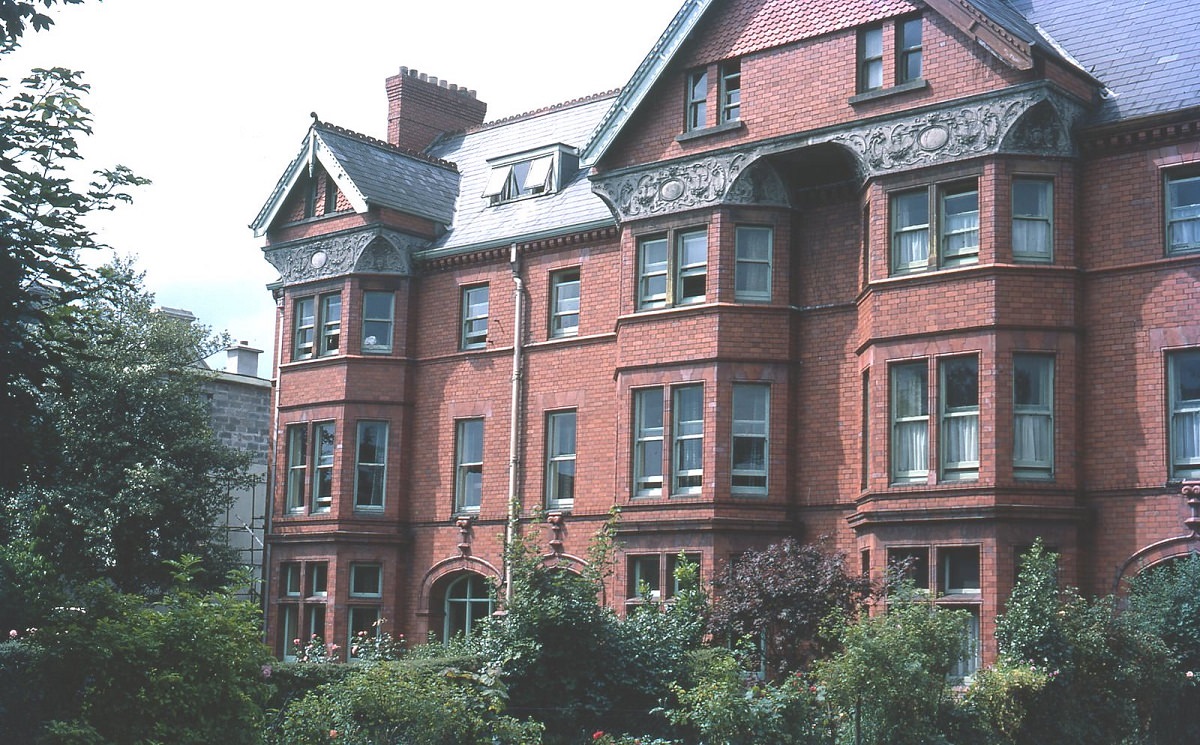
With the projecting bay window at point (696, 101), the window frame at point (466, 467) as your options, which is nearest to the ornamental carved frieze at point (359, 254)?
the window frame at point (466, 467)

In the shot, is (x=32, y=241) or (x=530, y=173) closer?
(x=32, y=241)

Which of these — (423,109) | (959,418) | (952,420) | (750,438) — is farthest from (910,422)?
(423,109)

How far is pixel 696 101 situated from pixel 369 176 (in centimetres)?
987

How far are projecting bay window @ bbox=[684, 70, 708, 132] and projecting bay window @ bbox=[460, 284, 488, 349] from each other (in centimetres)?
760

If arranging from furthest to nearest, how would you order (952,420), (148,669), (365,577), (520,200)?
(520,200) < (365,577) < (952,420) < (148,669)

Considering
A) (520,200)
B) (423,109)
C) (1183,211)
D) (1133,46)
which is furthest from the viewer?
(423,109)

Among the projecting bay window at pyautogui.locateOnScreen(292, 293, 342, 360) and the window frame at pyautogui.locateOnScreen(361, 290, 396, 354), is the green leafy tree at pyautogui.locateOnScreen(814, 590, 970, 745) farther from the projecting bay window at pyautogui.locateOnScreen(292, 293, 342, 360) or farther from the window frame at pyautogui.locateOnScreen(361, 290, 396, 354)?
the projecting bay window at pyautogui.locateOnScreen(292, 293, 342, 360)

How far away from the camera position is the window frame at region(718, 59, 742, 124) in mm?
30047

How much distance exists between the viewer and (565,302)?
34062 mm

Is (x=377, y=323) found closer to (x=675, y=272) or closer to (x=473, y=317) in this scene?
(x=473, y=317)

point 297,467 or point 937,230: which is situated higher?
point 937,230

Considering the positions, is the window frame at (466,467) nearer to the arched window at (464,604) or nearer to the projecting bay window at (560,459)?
the arched window at (464,604)

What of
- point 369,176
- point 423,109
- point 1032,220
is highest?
point 423,109

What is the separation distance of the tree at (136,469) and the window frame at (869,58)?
702 inches
